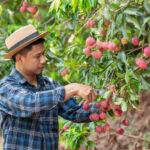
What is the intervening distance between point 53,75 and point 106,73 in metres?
3.32

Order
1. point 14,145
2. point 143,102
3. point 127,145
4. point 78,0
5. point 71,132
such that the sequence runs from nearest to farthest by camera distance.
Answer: point 78,0
point 14,145
point 71,132
point 127,145
point 143,102

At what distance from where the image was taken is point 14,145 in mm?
2486

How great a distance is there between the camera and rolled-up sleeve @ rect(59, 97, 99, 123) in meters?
2.71

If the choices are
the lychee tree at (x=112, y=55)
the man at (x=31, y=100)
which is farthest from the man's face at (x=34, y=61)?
the lychee tree at (x=112, y=55)

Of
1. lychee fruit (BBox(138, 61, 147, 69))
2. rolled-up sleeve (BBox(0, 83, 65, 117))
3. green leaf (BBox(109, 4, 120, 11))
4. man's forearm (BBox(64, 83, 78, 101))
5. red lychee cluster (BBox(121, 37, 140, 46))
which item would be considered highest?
green leaf (BBox(109, 4, 120, 11))

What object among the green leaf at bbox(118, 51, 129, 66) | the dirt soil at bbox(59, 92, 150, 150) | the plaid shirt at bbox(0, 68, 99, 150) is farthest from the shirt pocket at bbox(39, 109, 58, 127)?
the dirt soil at bbox(59, 92, 150, 150)

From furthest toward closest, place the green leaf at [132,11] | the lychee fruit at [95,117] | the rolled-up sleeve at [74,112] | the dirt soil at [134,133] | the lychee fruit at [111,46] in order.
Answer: the dirt soil at [134,133], the rolled-up sleeve at [74,112], the lychee fruit at [95,117], the lychee fruit at [111,46], the green leaf at [132,11]

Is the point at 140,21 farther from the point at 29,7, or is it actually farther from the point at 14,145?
the point at 29,7

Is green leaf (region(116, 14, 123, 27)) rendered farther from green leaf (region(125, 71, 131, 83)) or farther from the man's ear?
the man's ear

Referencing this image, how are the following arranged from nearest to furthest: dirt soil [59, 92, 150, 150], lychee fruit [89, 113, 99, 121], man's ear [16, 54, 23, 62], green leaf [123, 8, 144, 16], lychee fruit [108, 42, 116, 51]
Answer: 1. green leaf [123, 8, 144, 16]
2. lychee fruit [108, 42, 116, 51]
3. lychee fruit [89, 113, 99, 121]
4. man's ear [16, 54, 23, 62]
5. dirt soil [59, 92, 150, 150]

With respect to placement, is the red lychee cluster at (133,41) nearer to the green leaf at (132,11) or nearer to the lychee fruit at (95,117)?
the green leaf at (132,11)

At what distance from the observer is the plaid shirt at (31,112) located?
7.23ft

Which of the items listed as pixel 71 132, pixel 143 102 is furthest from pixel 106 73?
pixel 143 102

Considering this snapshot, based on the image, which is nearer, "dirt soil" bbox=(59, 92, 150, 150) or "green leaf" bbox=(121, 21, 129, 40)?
"green leaf" bbox=(121, 21, 129, 40)
